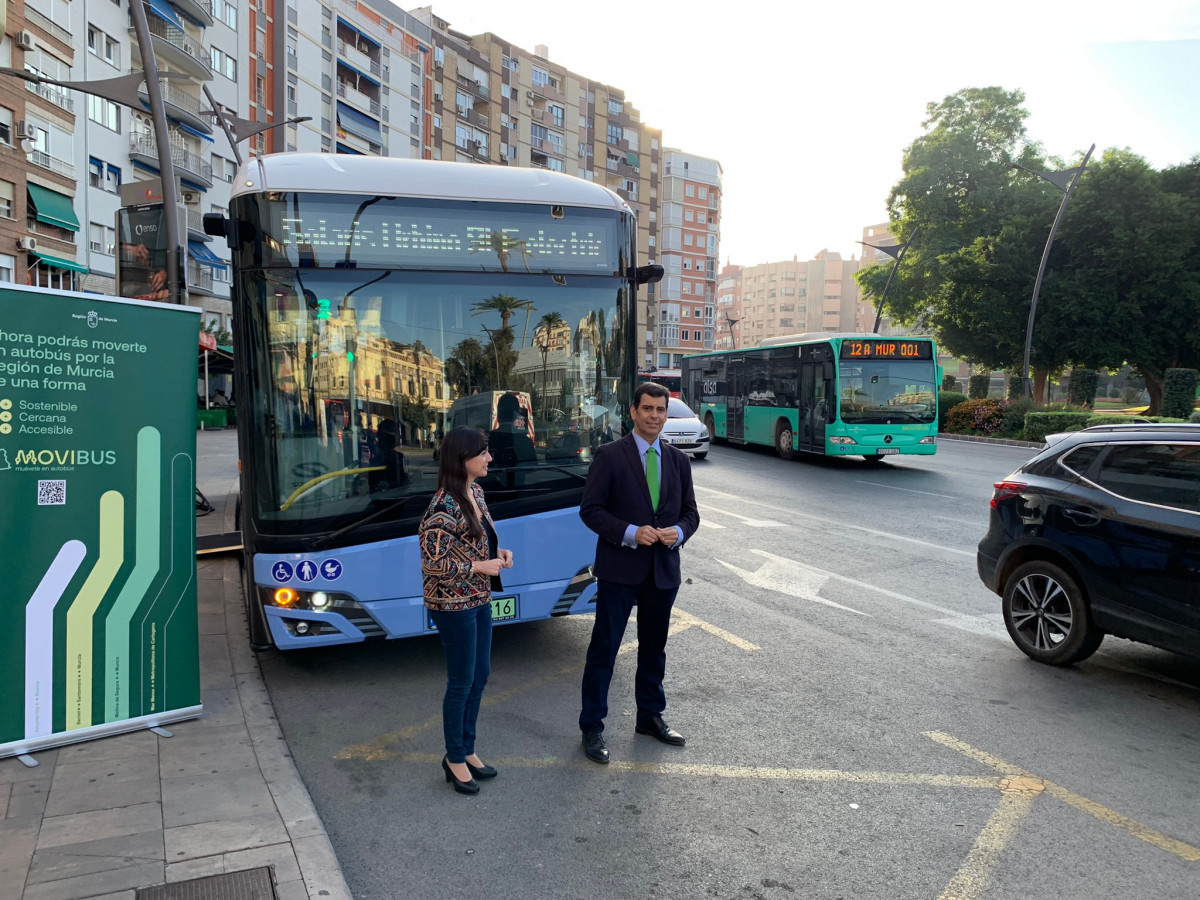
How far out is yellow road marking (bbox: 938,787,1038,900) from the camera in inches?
134

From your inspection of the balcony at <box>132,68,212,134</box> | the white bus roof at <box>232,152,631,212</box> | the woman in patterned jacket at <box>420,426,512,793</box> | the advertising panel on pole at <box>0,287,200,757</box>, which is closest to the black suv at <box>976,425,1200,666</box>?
the white bus roof at <box>232,152,631,212</box>

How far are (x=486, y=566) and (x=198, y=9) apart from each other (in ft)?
151

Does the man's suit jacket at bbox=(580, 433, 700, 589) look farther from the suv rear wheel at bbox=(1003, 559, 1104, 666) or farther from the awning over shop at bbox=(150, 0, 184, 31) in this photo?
the awning over shop at bbox=(150, 0, 184, 31)

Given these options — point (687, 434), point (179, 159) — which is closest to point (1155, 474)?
point (687, 434)

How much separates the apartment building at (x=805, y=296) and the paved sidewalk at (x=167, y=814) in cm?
13947

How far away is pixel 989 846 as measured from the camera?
12.2ft

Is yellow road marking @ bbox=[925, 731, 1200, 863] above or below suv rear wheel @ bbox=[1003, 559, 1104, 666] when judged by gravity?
below

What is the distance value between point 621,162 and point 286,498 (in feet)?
286

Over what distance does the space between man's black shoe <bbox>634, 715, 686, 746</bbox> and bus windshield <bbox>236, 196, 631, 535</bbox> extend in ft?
5.05

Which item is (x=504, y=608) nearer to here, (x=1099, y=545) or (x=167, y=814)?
(x=167, y=814)

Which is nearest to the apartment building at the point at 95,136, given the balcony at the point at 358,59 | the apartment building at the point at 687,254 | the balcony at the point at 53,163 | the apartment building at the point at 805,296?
the balcony at the point at 53,163

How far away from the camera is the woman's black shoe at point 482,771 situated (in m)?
4.30

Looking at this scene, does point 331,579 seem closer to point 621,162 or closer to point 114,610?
point 114,610

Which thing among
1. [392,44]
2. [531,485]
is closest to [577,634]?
[531,485]
